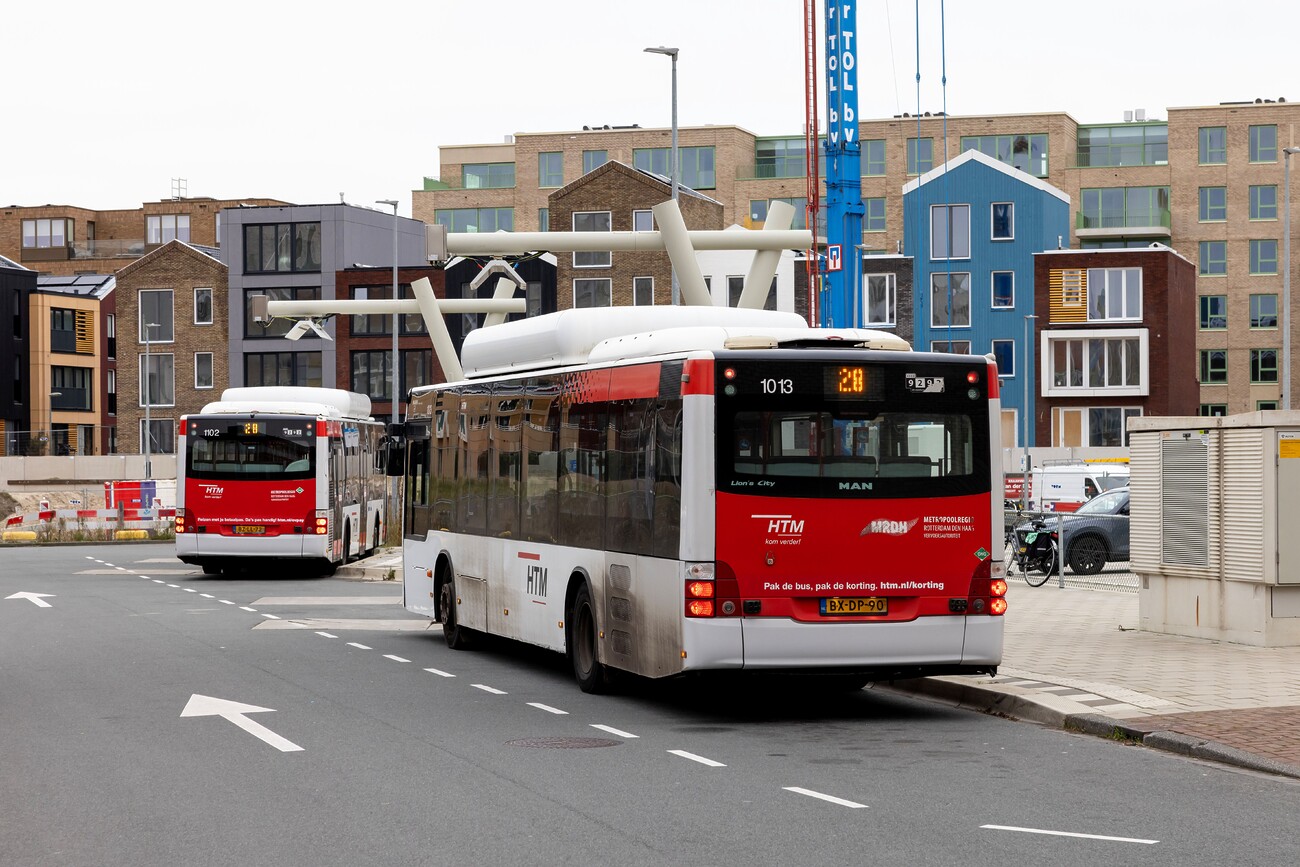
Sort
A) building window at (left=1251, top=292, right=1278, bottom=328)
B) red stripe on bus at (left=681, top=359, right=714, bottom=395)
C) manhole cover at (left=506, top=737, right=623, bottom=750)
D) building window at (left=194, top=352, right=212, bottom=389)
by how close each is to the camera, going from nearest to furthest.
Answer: manhole cover at (left=506, top=737, right=623, bottom=750) < red stripe on bus at (left=681, top=359, right=714, bottom=395) < building window at (left=194, top=352, right=212, bottom=389) < building window at (left=1251, top=292, right=1278, bottom=328)

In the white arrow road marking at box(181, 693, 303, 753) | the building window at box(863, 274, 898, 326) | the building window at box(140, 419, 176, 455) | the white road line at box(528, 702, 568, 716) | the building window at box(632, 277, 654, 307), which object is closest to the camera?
the white arrow road marking at box(181, 693, 303, 753)

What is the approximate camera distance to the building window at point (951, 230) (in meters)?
79.9

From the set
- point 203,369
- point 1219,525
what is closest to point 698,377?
point 1219,525

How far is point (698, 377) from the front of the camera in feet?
43.6

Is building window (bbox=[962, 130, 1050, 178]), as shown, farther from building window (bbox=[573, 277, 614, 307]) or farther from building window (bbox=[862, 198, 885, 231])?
building window (bbox=[573, 277, 614, 307])

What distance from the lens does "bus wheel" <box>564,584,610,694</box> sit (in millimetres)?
15117

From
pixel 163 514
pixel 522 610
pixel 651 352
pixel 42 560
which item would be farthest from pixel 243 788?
pixel 163 514

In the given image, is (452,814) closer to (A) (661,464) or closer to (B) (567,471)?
(A) (661,464)

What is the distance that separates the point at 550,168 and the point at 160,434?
95.9ft

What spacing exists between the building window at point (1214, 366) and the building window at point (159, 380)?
52566 millimetres

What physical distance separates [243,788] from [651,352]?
5407mm

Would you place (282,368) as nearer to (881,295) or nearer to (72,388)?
(72,388)

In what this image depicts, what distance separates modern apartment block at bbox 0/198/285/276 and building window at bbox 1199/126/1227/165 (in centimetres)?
6046

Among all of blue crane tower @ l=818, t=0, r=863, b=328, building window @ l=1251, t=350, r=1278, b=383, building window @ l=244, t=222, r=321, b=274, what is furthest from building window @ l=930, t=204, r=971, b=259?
blue crane tower @ l=818, t=0, r=863, b=328
